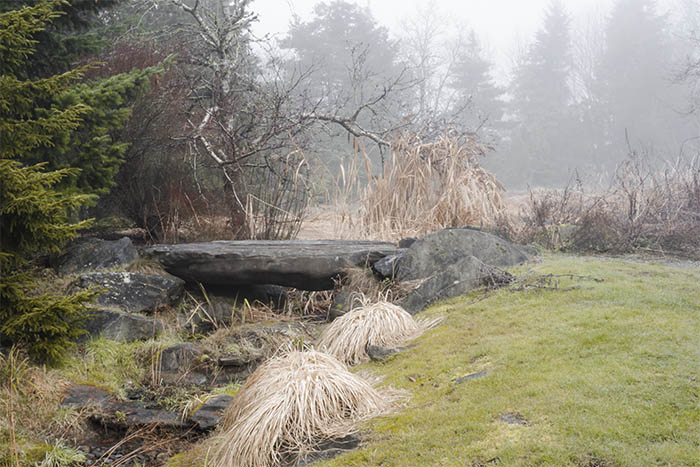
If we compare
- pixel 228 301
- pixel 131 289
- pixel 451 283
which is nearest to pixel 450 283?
pixel 451 283

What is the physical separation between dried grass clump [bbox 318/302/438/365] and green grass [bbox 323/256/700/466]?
269 millimetres

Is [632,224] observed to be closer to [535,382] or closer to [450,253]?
[450,253]

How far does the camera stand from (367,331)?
12.9ft

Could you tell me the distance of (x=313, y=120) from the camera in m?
9.27

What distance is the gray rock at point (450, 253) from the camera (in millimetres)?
5230

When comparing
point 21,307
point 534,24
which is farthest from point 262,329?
point 534,24

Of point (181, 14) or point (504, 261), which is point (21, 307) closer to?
point (504, 261)

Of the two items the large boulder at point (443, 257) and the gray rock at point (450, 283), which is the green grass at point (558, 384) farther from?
the large boulder at point (443, 257)

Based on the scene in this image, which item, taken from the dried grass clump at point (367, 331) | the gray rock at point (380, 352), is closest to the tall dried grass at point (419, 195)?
the dried grass clump at point (367, 331)

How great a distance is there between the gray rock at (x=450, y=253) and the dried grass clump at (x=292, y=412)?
241 cm

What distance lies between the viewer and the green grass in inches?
73.2

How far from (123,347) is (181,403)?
110 cm

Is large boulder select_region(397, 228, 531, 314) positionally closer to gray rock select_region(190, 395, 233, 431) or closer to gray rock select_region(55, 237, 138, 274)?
gray rock select_region(190, 395, 233, 431)

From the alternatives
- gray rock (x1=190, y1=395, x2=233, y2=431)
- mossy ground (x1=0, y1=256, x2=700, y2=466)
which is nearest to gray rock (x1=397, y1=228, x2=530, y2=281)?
mossy ground (x1=0, y1=256, x2=700, y2=466)
